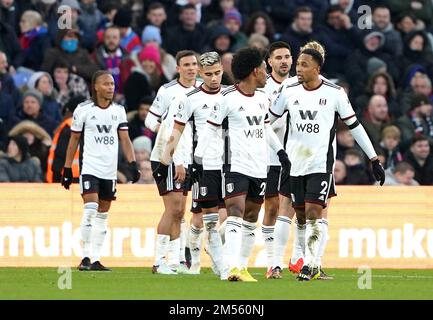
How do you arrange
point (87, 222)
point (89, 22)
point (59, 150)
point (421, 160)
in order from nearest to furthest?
point (87, 222), point (59, 150), point (421, 160), point (89, 22)

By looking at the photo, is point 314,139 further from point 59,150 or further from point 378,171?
point 59,150

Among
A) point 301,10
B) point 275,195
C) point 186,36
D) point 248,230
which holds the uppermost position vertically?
point 301,10

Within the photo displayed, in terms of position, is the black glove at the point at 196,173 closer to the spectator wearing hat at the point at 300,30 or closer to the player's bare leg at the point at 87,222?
the player's bare leg at the point at 87,222

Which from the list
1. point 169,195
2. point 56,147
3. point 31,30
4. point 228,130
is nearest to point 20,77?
point 31,30

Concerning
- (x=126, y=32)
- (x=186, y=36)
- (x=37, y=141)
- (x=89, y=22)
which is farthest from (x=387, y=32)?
(x=37, y=141)

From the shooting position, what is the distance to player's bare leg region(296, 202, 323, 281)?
54.0 feet

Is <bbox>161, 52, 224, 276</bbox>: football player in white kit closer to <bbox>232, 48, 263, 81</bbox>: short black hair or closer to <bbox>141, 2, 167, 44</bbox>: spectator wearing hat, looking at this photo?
<bbox>232, 48, 263, 81</bbox>: short black hair

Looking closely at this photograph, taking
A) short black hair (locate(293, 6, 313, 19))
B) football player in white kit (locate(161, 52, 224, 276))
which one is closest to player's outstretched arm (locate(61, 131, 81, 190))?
football player in white kit (locate(161, 52, 224, 276))

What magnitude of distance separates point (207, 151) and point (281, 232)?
1455 millimetres

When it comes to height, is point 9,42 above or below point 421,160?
above

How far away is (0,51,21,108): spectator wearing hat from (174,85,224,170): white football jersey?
641 centimetres

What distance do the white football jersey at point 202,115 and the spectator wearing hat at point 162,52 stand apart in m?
7.33

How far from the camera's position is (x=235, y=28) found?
26.2 meters

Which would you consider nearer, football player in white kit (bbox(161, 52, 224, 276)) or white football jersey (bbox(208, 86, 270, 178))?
white football jersey (bbox(208, 86, 270, 178))
